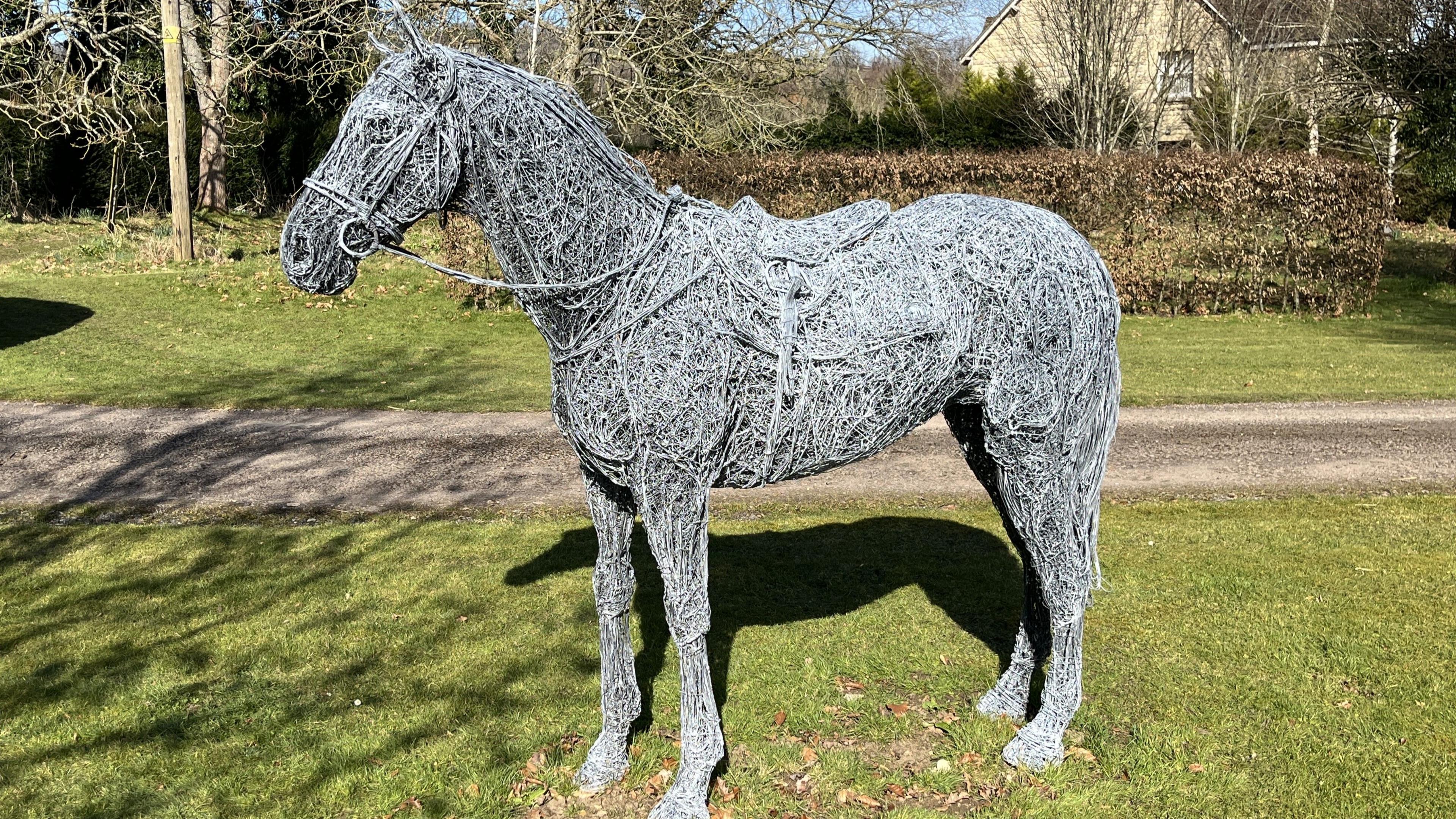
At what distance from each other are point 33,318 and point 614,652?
13907mm

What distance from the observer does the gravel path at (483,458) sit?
26.9 ft

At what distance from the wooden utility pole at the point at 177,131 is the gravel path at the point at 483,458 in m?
8.44

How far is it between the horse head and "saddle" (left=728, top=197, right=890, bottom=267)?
40.9 inches

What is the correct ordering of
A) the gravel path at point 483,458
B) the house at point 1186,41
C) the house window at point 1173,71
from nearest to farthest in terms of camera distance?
the gravel path at point 483,458
the house at point 1186,41
the house window at point 1173,71

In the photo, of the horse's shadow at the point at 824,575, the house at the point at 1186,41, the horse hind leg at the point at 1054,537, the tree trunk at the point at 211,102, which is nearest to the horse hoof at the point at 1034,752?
the horse hind leg at the point at 1054,537

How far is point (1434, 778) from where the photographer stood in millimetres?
4297

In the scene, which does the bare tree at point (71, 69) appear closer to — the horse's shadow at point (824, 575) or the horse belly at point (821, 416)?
the horse's shadow at point (824, 575)

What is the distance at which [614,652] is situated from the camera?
14.1 feet

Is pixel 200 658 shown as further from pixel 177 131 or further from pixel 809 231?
pixel 177 131

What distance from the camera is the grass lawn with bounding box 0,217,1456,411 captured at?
11586 mm

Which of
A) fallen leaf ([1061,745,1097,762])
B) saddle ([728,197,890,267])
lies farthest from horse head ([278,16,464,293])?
fallen leaf ([1061,745,1097,762])

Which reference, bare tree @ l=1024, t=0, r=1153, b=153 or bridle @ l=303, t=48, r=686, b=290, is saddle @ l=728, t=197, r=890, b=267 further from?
bare tree @ l=1024, t=0, r=1153, b=153

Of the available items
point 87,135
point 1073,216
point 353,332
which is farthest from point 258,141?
point 1073,216

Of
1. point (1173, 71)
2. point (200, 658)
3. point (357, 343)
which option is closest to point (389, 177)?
point (200, 658)
